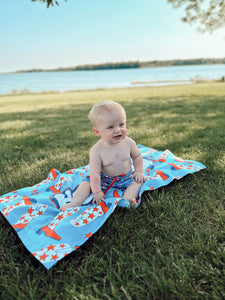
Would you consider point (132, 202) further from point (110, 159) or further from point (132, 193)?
point (110, 159)

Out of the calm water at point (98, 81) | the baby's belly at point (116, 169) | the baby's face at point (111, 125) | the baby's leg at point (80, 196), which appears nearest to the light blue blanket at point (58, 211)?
the baby's leg at point (80, 196)

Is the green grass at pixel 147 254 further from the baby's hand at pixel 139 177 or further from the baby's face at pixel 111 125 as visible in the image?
the baby's face at pixel 111 125

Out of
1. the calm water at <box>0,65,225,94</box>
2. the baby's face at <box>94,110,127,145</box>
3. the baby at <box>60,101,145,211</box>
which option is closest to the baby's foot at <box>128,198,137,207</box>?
the baby at <box>60,101,145,211</box>

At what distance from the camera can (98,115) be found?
2094 mm

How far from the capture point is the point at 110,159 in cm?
229

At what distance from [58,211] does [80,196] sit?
0.25 meters

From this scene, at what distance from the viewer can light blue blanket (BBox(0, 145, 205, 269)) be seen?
5.55ft

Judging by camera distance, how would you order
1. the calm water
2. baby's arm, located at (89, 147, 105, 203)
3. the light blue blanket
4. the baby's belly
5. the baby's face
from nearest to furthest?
the light blue blanket, the baby's face, baby's arm, located at (89, 147, 105, 203), the baby's belly, the calm water

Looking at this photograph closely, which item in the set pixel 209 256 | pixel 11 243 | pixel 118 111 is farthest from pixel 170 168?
pixel 11 243

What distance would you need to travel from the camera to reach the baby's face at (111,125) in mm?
2076

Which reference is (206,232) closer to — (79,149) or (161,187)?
(161,187)

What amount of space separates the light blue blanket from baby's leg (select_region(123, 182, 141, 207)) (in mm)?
54

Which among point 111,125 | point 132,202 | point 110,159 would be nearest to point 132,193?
point 132,202

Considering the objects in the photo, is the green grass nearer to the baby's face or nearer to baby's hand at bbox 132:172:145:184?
A: baby's hand at bbox 132:172:145:184
